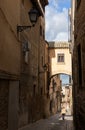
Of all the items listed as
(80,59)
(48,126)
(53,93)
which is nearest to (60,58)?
(53,93)

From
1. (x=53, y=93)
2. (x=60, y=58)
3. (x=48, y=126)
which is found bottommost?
(x=48, y=126)

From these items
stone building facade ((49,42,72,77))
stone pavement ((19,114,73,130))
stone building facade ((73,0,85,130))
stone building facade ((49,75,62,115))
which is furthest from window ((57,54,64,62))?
stone building facade ((73,0,85,130))

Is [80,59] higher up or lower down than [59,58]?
lower down

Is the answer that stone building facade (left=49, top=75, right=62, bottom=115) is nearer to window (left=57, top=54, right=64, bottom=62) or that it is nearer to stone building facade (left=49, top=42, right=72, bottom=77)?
stone building facade (left=49, top=42, right=72, bottom=77)

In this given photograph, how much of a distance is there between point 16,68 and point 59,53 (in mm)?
21274

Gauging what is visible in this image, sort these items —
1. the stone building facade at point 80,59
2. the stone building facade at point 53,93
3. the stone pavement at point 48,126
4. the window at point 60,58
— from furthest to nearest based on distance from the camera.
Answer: the stone building facade at point 53,93 → the window at point 60,58 → the stone pavement at point 48,126 → the stone building facade at point 80,59

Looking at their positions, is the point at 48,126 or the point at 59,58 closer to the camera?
the point at 48,126

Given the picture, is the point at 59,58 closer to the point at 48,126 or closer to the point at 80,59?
the point at 48,126

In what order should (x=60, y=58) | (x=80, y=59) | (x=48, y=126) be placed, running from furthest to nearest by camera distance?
1. (x=60, y=58)
2. (x=48, y=126)
3. (x=80, y=59)

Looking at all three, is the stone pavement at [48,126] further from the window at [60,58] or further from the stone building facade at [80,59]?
the window at [60,58]

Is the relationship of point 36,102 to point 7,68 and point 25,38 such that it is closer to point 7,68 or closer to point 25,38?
point 25,38

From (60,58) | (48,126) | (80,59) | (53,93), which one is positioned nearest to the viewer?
(80,59)

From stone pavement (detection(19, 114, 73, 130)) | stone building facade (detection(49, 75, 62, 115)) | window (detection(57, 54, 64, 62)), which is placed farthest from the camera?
stone building facade (detection(49, 75, 62, 115))

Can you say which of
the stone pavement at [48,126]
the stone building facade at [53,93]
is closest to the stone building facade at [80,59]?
the stone pavement at [48,126]
